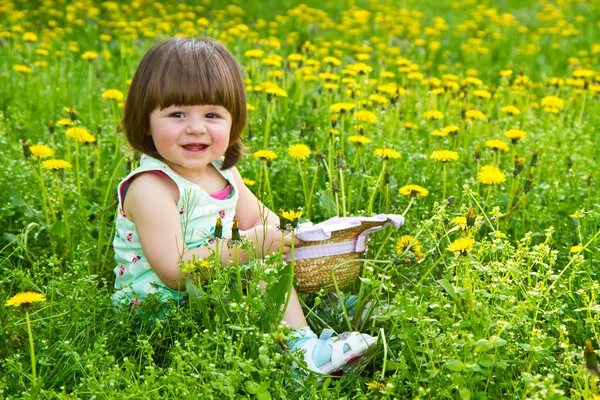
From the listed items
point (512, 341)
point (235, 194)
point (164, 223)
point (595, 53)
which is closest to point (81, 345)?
point (164, 223)

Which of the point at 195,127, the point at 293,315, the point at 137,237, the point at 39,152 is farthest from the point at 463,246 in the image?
the point at 39,152

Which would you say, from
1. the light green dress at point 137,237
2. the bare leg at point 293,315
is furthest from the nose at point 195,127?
the bare leg at point 293,315

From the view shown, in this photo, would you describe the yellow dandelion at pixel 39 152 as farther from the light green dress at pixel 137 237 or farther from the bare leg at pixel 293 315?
the bare leg at pixel 293 315

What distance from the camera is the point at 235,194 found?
2.54m

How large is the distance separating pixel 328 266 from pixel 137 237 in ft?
1.90

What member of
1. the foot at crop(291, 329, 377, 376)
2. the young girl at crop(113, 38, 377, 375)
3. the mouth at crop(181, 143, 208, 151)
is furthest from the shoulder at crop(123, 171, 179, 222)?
the foot at crop(291, 329, 377, 376)

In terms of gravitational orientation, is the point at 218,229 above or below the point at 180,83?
below

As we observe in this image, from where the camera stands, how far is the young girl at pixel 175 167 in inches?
87.4

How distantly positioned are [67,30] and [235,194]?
10.8 feet

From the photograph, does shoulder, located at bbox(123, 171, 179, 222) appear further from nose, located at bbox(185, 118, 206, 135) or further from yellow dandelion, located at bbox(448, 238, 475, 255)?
yellow dandelion, located at bbox(448, 238, 475, 255)

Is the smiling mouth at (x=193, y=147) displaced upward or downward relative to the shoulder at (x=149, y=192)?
upward

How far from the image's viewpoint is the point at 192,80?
2.29 meters

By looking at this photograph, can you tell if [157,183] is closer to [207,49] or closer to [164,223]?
[164,223]

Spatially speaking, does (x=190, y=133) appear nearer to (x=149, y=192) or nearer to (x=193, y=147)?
(x=193, y=147)
